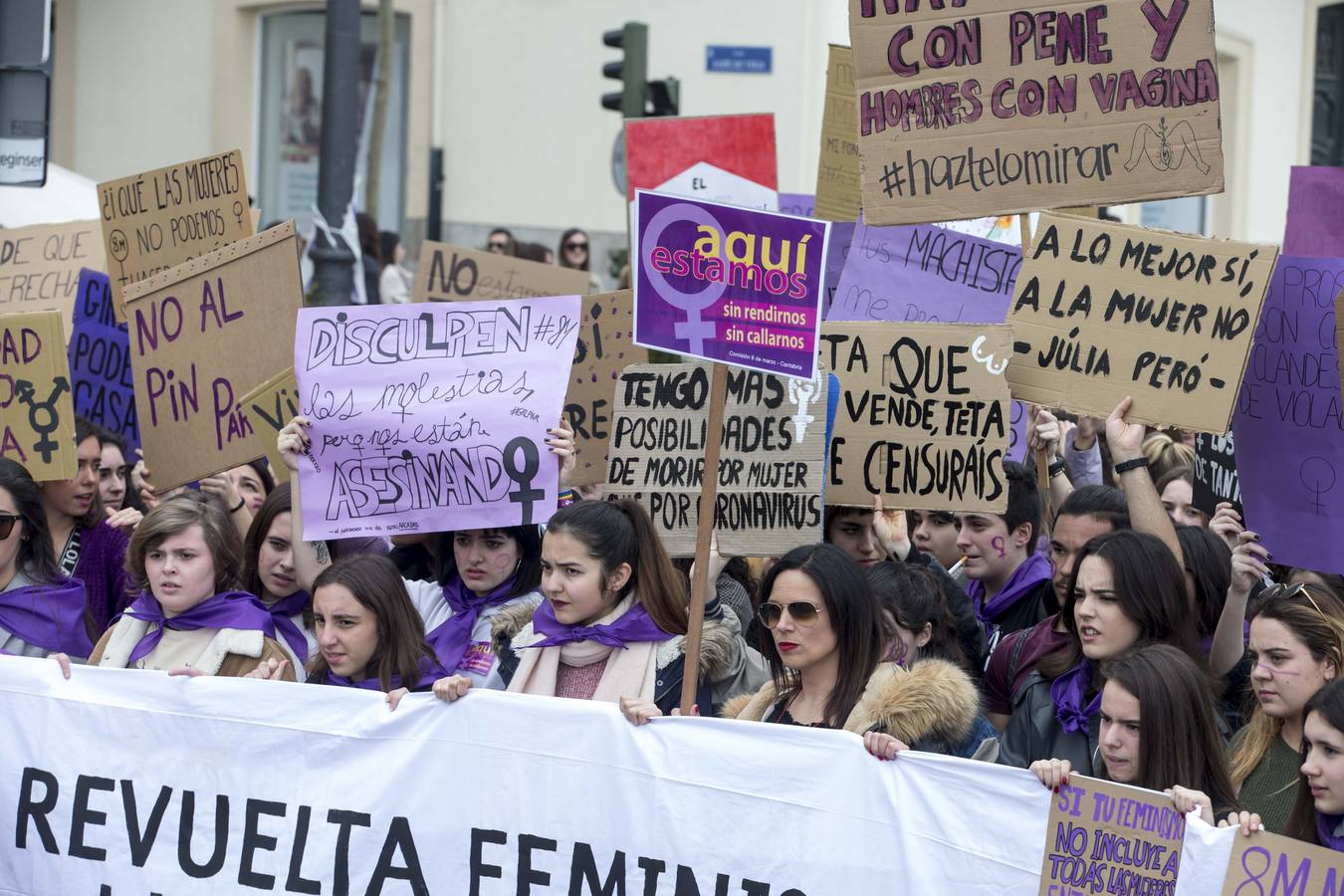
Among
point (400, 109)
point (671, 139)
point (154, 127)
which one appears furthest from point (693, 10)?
point (671, 139)

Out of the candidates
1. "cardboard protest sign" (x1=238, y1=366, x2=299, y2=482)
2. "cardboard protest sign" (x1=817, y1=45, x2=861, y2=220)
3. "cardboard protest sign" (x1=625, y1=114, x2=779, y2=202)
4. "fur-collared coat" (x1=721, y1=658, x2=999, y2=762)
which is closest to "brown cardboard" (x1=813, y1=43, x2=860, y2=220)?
"cardboard protest sign" (x1=817, y1=45, x2=861, y2=220)

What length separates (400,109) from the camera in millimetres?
18984

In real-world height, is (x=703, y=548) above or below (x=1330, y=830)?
above

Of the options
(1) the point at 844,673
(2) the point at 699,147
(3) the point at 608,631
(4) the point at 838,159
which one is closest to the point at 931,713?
(1) the point at 844,673

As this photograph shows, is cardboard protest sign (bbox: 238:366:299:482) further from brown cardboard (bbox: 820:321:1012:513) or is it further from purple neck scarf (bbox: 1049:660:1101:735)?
purple neck scarf (bbox: 1049:660:1101:735)

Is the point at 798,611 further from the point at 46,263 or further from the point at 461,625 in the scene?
the point at 46,263

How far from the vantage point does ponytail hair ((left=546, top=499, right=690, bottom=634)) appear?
15.9ft

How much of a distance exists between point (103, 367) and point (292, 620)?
2073 millimetres

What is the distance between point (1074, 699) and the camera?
4438mm

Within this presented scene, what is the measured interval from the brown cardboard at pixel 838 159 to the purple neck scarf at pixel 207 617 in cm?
313

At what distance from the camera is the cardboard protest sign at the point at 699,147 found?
28.1 feet

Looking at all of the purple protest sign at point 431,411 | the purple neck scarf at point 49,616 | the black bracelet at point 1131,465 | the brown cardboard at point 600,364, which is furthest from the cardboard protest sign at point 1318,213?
the purple neck scarf at point 49,616

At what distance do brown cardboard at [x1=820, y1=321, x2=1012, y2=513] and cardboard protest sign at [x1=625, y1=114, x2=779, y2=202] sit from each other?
2.93 metres

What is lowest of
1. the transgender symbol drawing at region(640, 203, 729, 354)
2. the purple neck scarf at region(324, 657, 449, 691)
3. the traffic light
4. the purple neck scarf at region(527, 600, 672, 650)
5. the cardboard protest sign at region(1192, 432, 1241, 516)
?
the purple neck scarf at region(324, 657, 449, 691)
